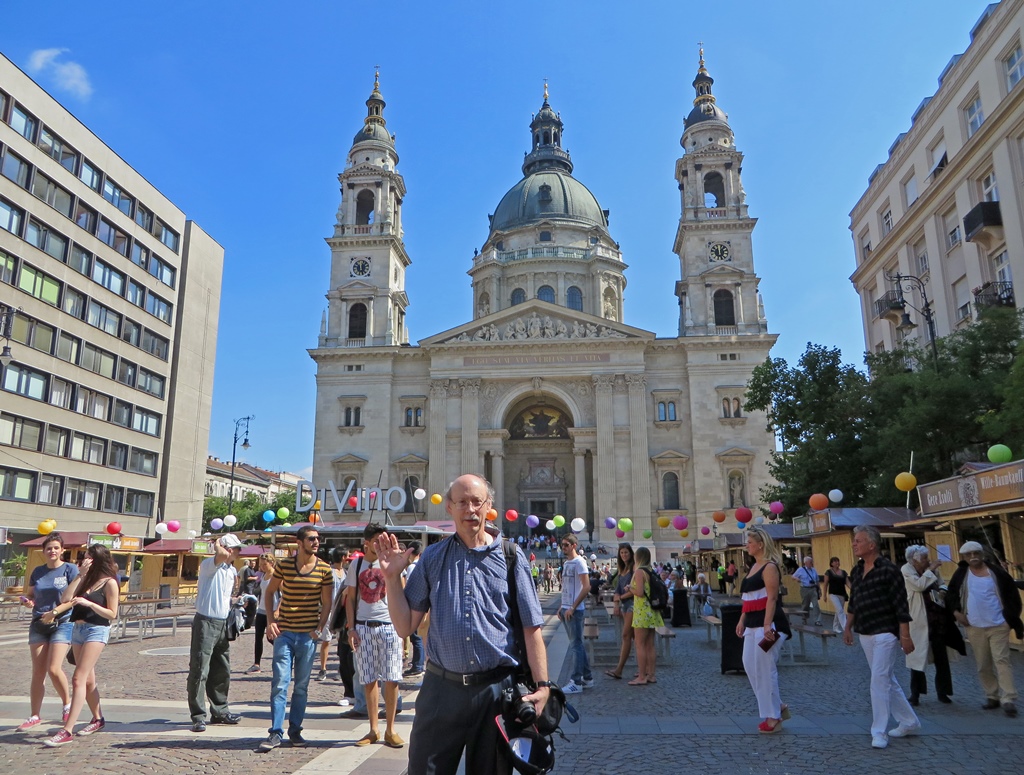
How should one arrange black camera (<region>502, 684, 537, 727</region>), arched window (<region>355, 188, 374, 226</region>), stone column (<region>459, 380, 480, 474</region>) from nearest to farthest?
1. black camera (<region>502, 684, 537, 727</region>)
2. stone column (<region>459, 380, 480, 474</region>)
3. arched window (<region>355, 188, 374, 226</region>)

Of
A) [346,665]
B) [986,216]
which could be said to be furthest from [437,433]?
[346,665]

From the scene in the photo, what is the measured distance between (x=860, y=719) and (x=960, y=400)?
16360 mm

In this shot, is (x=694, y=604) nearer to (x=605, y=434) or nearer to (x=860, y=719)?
(x=860, y=719)

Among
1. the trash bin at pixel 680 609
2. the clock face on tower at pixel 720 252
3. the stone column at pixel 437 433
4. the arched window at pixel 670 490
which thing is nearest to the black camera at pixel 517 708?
the trash bin at pixel 680 609

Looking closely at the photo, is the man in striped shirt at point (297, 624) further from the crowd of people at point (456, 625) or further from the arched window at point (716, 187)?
the arched window at point (716, 187)

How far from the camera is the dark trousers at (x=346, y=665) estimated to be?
30.1ft

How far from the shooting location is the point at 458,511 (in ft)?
13.1

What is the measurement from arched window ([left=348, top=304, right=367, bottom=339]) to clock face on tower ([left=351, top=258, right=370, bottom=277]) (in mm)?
2275

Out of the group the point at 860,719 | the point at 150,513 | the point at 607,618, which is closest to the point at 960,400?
the point at 607,618

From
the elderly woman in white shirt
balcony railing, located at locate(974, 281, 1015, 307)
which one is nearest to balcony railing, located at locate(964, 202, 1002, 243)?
balcony railing, located at locate(974, 281, 1015, 307)

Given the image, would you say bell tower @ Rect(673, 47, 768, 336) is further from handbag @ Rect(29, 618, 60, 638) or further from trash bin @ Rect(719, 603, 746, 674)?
handbag @ Rect(29, 618, 60, 638)

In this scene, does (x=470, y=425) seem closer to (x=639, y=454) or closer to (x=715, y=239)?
(x=639, y=454)

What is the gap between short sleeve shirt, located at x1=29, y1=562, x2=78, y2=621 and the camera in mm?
7363

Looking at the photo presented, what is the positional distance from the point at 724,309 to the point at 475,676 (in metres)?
52.7
